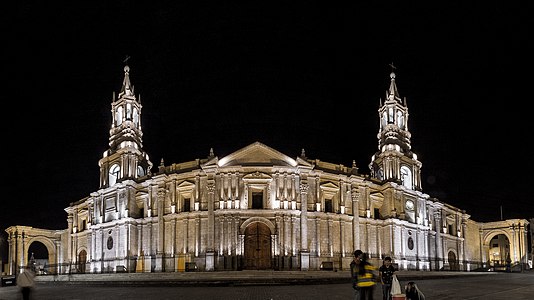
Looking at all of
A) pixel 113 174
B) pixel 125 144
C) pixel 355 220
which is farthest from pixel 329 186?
pixel 113 174

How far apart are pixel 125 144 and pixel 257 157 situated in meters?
17.3

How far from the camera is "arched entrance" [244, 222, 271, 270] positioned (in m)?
52.6

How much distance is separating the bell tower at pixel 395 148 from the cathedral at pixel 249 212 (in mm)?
133

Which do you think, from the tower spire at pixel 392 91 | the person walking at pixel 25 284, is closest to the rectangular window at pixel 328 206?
the tower spire at pixel 392 91

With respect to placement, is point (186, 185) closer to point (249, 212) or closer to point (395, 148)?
point (249, 212)

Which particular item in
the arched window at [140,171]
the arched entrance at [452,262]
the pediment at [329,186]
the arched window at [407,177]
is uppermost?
the arched window at [140,171]

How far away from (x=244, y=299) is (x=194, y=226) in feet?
109

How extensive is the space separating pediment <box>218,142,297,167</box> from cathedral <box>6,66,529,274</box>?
0.10m

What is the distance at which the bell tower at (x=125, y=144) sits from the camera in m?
61.9

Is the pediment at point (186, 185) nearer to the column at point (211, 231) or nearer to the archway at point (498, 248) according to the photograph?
the column at point (211, 231)

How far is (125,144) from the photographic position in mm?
62969

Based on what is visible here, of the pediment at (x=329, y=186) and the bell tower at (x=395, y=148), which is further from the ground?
the bell tower at (x=395, y=148)

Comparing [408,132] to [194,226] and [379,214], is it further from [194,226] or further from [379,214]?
[194,226]

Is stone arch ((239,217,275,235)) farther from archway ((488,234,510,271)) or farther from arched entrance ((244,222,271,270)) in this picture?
archway ((488,234,510,271))
